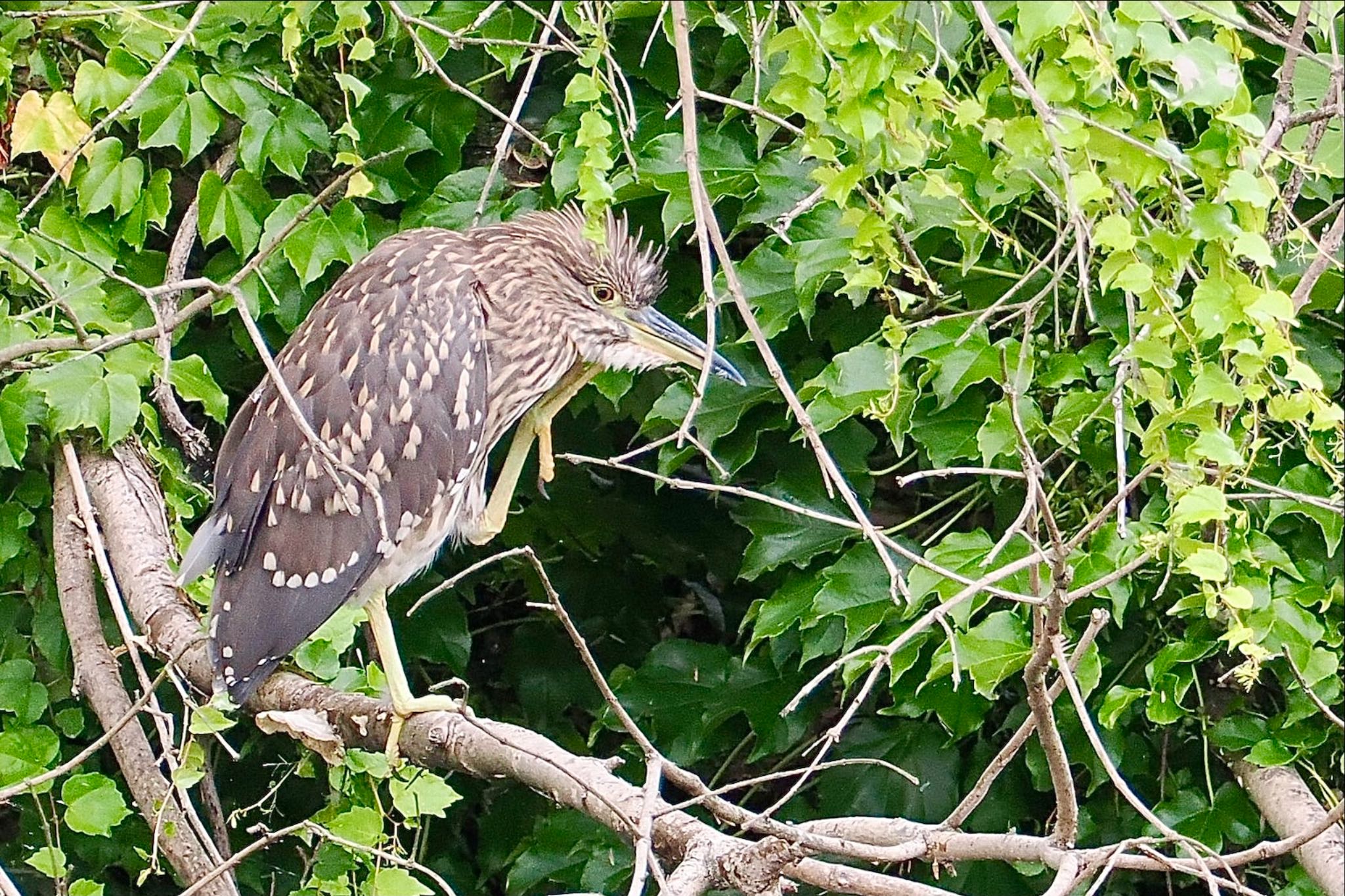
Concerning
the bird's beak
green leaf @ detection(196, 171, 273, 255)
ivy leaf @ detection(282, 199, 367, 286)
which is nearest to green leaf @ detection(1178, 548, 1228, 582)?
the bird's beak

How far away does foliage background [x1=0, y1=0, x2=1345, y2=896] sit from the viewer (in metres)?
1.52

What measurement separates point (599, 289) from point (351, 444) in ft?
1.61

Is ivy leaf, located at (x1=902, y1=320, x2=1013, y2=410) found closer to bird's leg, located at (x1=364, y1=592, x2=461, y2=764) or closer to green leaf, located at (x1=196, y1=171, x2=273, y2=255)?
bird's leg, located at (x1=364, y1=592, x2=461, y2=764)

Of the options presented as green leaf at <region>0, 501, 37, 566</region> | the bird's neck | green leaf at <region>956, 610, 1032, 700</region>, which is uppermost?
the bird's neck

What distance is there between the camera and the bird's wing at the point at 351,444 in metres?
2.24

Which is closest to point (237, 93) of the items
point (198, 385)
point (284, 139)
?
point (284, 139)

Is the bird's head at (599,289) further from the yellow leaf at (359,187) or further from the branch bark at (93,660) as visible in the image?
the branch bark at (93,660)

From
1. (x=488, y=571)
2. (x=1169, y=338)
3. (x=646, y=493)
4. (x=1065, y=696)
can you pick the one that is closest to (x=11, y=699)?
(x=488, y=571)

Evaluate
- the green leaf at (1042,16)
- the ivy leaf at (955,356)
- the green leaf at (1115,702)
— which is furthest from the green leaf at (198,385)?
the green leaf at (1042,16)

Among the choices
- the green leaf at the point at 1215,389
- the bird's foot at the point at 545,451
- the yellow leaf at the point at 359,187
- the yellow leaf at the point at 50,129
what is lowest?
the bird's foot at the point at 545,451

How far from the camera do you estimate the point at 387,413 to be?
2297 mm

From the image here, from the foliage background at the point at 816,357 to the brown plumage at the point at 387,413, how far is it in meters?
0.09

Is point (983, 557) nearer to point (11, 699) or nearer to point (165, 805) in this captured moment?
point (165, 805)

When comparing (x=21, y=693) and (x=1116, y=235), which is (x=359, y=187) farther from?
(x=21, y=693)
